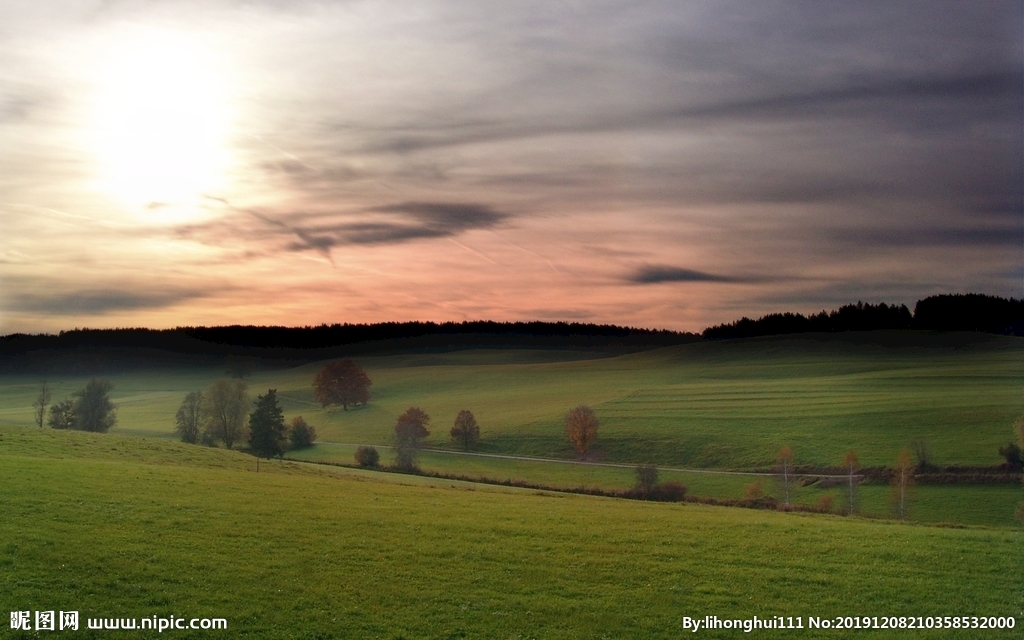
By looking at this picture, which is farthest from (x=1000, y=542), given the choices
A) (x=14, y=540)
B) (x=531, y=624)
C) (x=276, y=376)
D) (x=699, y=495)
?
(x=276, y=376)

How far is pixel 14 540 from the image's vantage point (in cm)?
2108

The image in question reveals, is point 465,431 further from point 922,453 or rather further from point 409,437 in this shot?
point 922,453

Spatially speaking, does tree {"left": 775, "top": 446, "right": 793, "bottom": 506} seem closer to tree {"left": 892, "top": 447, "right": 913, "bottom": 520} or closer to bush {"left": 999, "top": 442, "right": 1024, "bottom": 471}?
tree {"left": 892, "top": 447, "right": 913, "bottom": 520}

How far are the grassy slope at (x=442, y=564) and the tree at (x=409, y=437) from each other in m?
42.4

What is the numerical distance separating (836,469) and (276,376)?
126980mm

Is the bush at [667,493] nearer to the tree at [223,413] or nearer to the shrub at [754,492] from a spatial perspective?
the shrub at [754,492]

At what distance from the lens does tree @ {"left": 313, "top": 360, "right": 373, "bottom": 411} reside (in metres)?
114

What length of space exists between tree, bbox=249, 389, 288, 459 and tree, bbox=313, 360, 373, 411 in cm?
3674

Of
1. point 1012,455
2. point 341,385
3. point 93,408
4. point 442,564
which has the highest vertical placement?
point 341,385

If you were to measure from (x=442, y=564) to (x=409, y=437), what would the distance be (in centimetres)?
6008

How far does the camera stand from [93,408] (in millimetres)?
84438

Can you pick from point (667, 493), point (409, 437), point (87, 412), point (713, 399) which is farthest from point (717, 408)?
point (87, 412)

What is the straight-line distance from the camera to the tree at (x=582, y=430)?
8276cm

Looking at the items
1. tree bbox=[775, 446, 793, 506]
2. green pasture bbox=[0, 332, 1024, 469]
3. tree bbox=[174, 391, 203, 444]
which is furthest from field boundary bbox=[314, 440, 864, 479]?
tree bbox=[174, 391, 203, 444]
